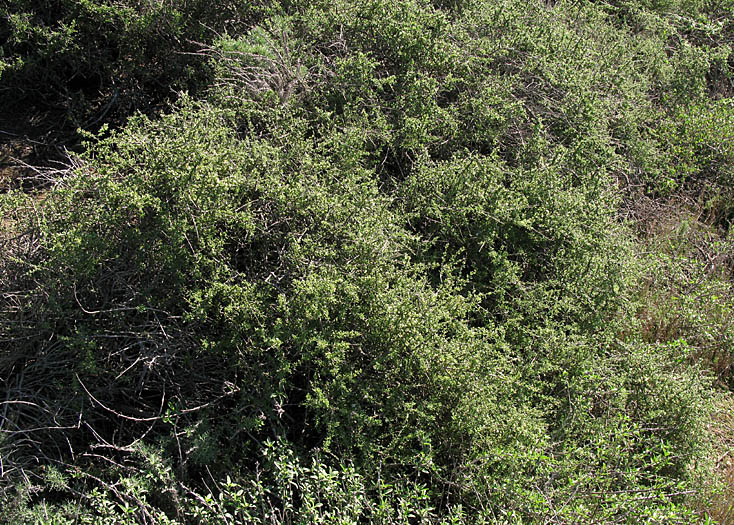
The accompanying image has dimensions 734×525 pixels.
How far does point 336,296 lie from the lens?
322cm

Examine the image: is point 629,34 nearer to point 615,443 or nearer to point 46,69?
point 615,443

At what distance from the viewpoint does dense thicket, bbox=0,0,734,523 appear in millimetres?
3002

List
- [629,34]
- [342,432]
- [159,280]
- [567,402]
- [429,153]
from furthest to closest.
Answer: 1. [629,34]
2. [429,153]
3. [567,402]
4. [159,280]
5. [342,432]

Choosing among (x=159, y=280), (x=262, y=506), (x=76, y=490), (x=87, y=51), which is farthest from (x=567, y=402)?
(x=87, y=51)

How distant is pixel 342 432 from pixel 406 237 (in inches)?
51.4

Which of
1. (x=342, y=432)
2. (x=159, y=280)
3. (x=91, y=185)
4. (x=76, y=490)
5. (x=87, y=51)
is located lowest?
(x=76, y=490)

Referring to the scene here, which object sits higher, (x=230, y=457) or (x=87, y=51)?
(x=87, y=51)

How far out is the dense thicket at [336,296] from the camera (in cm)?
300

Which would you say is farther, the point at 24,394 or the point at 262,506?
the point at 24,394

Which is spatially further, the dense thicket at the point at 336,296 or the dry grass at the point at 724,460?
the dry grass at the point at 724,460

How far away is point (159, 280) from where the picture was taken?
3.28m

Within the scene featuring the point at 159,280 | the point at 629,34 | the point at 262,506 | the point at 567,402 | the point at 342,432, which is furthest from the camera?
the point at 629,34

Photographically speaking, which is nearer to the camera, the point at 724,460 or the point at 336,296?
the point at 336,296

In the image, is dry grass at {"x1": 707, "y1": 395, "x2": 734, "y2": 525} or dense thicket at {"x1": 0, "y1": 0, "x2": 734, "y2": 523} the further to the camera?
dry grass at {"x1": 707, "y1": 395, "x2": 734, "y2": 525}
